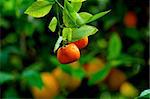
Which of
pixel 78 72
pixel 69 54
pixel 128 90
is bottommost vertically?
pixel 128 90

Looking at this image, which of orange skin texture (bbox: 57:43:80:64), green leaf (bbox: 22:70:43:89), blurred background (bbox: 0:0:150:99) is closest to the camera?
orange skin texture (bbox: 57:43:80:64)

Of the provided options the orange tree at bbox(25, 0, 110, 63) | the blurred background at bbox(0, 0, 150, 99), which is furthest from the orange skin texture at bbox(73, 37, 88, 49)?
the blurred background at bbox(0, 0, 150, 99)

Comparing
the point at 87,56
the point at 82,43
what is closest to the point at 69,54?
the point at 82,43

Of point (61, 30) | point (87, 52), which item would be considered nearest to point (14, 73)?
point (87, 52)

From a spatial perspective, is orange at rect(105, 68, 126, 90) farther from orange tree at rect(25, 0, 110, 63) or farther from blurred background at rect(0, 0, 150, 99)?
orange tree at rect(25, 0, 110, 63)

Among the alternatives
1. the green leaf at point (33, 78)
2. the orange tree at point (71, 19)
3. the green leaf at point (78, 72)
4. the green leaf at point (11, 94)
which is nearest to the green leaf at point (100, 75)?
the green leaf at point (78, 72)

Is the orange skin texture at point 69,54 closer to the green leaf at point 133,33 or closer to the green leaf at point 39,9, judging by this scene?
the green leaf at point 39,9

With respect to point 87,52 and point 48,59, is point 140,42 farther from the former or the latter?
point 48,59

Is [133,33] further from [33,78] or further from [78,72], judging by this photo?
[33,78]
